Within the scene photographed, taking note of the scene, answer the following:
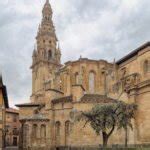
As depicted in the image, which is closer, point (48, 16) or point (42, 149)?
point (42, 149)

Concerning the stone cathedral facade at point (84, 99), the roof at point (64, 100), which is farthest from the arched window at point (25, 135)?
the roof at point (64, 100)

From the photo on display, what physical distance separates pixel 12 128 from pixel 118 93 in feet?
138

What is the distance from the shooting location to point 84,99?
4450cm

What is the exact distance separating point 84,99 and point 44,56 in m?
41.8

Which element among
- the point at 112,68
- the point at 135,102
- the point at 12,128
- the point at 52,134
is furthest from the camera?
the point at 12,128

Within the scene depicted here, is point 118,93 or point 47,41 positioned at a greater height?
point 47,41

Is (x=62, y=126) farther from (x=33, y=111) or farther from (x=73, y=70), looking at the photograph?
(x=73, y=70)

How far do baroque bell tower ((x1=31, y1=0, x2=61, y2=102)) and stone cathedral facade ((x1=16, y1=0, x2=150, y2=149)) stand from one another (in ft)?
63.2

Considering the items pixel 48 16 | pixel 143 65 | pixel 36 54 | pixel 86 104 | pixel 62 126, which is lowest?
pixel 62 126

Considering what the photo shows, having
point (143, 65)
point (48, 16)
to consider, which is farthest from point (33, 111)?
point (48, 16)

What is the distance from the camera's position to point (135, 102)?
40250 mm

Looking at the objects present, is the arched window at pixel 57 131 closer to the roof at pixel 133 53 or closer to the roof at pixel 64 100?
Result: the roof at pixel 64 100

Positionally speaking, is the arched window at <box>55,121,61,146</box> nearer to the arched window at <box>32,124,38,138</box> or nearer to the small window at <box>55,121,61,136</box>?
the small window at <box>55,121,61,136</box>

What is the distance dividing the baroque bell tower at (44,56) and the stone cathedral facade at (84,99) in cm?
1925
